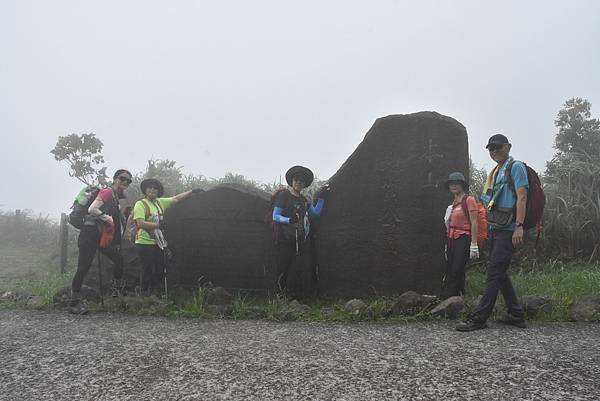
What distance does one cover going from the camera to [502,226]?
13.4 feet

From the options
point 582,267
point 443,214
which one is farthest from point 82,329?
point 582,267

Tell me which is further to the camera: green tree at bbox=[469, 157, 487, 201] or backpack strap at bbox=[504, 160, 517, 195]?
green tree at bbox=[469, 157, 487, 201]

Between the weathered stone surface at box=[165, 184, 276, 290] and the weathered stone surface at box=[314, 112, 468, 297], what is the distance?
0.85m

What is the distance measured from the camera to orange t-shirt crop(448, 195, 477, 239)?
493 centimetres

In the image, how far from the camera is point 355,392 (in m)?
2.75

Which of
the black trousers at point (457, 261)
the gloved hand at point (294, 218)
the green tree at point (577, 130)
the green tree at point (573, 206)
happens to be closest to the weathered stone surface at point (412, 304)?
the black trousers at point (457, 261)

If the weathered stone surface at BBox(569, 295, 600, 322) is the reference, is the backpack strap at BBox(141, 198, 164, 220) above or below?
above

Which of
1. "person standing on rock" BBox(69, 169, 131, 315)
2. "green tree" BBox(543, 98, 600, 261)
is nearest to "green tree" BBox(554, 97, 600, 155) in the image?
"green tree" BBox(543, 98, 600, 261)

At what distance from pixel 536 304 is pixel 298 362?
2.79m

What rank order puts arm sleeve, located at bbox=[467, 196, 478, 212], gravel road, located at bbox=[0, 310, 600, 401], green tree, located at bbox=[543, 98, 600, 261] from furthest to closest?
green tree, located at bbox=[543, 98, 600, 261] → arm sleeve, located at bbox=[467, 196, 478, 212] → gravel road, located at bbox=[0, 310, 600, 401]

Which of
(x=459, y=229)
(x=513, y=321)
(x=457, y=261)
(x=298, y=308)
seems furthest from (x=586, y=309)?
(x=298, y=308)

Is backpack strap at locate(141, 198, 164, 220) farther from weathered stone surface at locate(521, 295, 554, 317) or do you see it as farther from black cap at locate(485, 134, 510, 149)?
weathered stone surface at locate(521, 295, 554, 317)

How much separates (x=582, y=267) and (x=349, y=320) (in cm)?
460

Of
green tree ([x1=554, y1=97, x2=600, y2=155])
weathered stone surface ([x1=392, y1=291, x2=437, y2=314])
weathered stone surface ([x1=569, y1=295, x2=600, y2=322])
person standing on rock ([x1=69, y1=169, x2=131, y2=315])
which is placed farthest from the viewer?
green tree ([x1=554, y1=97, x2=600, y2=155])
